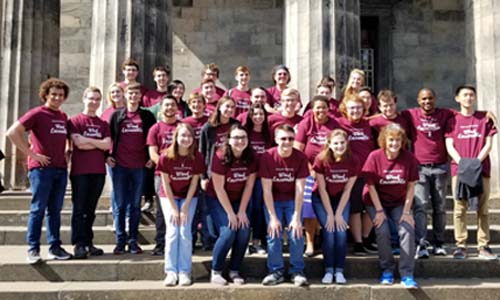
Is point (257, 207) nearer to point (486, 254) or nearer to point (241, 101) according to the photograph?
point (241, 101)

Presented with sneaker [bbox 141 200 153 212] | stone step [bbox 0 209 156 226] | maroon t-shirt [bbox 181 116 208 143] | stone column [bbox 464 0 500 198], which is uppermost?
stone column [bbox 464 0 500 198]

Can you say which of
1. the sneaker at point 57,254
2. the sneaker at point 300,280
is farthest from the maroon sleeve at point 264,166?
the sneaker at point 57,254

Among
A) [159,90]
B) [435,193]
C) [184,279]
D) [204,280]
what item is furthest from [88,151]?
[435,193]

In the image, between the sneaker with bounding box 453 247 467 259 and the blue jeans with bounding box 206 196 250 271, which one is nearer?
the blue jeans with bounding box 206 196 250 271

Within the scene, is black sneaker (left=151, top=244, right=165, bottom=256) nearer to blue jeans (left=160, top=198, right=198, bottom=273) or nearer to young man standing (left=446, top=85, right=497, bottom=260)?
blue jeans (left=160, top=198, right=198, bottom=273)

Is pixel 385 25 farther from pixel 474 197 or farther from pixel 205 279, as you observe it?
pixel 205 279

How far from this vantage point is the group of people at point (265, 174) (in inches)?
194

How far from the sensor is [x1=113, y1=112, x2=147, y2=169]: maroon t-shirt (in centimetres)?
559

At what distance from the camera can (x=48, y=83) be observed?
5.32 meters

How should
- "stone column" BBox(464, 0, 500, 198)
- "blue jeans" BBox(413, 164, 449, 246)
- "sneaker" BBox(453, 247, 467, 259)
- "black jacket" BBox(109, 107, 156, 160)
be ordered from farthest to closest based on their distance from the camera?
"stone column" BBox(464, 0, 500, 198), "black jacket" BBox(109, 107, 156, 160), "blue jeans" BBox(413, 164, 449, 246), "sneaker" BBox(453, 247, 467, 259)

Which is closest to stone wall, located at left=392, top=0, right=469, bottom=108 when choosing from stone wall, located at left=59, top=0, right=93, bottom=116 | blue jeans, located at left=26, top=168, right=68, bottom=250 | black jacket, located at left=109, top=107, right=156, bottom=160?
stone wall, located at left=59, top=0, right=93, bottom=116

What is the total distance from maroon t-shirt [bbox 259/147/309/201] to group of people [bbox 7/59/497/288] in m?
0.01

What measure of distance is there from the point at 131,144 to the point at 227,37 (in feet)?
25.1

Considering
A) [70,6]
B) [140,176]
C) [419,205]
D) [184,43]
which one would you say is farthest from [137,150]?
[70,6]
